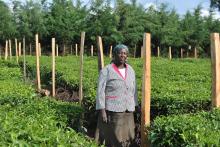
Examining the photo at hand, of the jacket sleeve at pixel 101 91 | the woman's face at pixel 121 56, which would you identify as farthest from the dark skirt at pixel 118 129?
the woman's face at pixel 121 56

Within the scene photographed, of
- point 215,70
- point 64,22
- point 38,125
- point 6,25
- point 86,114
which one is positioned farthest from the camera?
point 64,22

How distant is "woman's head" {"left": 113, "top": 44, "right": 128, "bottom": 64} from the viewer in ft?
23.4

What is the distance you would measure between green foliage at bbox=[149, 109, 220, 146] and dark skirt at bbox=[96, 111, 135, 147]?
39.2 inches

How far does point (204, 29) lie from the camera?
1794 inches

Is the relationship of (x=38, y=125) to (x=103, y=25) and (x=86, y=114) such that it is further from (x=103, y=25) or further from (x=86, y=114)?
(x=103, y=25)

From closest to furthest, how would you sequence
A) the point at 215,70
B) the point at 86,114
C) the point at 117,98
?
1. the point at 215,70
2. the point at 117,98
3. the point at 86,114

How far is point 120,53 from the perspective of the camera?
7.17 m

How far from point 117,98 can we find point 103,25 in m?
34.1

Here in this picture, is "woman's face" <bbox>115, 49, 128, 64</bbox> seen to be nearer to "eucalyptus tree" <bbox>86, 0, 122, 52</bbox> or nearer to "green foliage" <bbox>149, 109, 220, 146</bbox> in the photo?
"green foliage" <bbox>149, 109, 220, 146</bbox>

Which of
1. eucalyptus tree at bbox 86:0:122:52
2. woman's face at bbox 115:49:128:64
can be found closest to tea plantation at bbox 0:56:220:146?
woman's face at bbox 115:49:128:64

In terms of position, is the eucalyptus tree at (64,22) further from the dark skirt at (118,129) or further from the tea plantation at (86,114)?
the dark skirt at (118,129)

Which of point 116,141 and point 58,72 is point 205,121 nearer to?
point 116,141

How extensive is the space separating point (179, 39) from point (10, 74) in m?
31.3

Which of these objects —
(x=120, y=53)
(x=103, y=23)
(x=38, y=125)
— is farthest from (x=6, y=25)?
(x=38, y=125)
